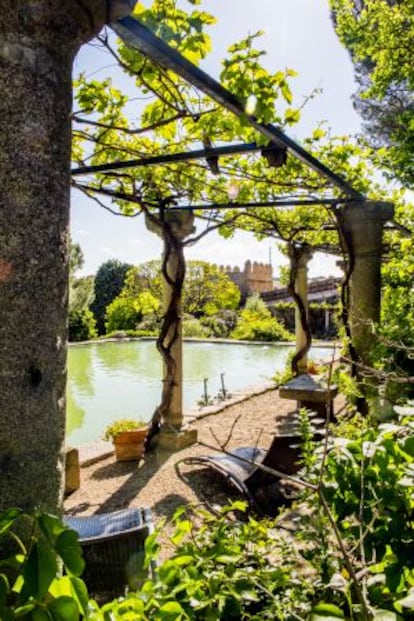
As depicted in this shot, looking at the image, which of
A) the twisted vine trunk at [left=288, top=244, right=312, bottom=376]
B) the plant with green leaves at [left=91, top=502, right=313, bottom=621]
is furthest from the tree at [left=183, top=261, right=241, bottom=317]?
the plant with green leaves at [left=91, top=502, right=313, bottom=621]

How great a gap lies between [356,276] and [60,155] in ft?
13.8

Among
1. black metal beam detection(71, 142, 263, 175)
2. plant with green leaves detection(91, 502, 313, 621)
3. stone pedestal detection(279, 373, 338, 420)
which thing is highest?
black metal beam detection(71, 142, 263, 175)

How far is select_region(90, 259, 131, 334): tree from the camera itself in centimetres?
2992

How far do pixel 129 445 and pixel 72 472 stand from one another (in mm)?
904

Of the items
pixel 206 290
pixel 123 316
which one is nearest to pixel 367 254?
pixel 206 290

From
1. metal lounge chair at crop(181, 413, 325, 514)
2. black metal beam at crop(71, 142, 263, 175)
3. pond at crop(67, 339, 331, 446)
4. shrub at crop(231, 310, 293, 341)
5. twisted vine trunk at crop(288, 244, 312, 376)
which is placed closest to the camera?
black metal beam at crop(71, 142, 263, 175)

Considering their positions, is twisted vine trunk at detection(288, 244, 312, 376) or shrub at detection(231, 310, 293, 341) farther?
shrub at detection(231, 310, 293, 341)

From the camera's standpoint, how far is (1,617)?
0.69m

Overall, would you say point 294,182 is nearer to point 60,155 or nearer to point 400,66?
point 400,66

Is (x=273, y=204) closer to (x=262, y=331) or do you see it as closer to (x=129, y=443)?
(x=129, y=443)

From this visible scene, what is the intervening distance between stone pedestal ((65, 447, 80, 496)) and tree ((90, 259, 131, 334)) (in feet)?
83.9

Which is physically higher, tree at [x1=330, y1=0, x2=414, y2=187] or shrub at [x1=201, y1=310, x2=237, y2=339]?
tree at [x1=330, y1=0, x2=414, y2=187]

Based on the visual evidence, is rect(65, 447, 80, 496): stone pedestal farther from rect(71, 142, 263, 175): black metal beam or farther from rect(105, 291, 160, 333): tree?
rect(105, 291, 160, 333): tree

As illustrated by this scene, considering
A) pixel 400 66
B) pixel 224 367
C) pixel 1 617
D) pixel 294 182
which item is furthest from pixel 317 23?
pixel 224 367
